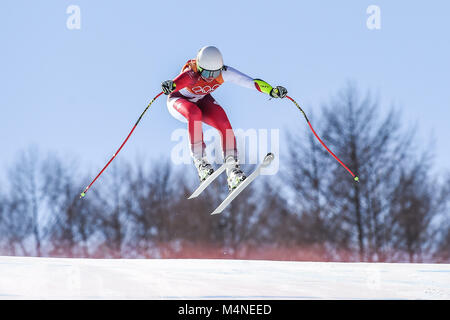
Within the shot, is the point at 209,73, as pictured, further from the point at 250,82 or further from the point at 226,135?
the point at 226,135

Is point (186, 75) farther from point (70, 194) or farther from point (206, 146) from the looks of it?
point (70, 194)

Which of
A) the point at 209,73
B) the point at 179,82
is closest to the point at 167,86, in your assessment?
the point at 179,82

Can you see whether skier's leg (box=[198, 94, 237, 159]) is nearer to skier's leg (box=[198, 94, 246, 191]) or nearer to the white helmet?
skier's leg (box=[198, 94, 246, 191])

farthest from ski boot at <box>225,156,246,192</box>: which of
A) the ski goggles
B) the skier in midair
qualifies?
the ski goggles

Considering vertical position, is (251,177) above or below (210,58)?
below

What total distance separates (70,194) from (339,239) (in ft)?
38.1

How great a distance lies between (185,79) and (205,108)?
0.55 m

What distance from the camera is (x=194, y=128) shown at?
22.4 feet

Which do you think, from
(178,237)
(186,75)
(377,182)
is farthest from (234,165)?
(178,237)

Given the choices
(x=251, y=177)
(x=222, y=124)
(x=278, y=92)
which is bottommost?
(x=251, y=177)

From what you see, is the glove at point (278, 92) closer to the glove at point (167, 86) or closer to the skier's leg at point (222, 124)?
the skier's leg at point (222, 124)
